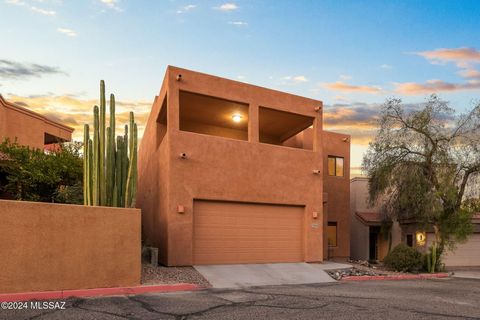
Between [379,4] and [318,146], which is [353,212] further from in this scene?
[379,4]

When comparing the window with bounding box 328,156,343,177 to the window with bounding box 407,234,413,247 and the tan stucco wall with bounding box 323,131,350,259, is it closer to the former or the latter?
the tan stucco wall with bounding box 323,131,350,259

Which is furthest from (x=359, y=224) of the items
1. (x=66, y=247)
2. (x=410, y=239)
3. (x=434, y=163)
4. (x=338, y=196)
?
(x=66, y=247)

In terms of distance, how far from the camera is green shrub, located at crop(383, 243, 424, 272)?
18.5m

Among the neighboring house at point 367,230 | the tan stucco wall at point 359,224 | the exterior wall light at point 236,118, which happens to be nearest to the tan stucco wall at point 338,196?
the neighboring house at point 367,230

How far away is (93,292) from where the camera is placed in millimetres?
10133

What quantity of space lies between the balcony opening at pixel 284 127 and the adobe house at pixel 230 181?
94 mm

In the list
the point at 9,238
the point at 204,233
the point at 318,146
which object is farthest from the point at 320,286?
the point at 9,238

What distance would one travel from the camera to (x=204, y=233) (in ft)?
51.2

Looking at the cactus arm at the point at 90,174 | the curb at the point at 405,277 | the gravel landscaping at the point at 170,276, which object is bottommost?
the curb at the point at 405,277

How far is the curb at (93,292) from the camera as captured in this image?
364 inches

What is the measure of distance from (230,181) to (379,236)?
16448 millimetres

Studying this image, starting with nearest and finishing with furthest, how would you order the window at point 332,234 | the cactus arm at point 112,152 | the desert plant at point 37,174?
the cactus arm at point 112,152, the desert plant at point 37,174, the window at point 332,234

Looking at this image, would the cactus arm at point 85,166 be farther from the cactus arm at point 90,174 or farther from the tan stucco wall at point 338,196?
the tan stucco wall at point 338,196

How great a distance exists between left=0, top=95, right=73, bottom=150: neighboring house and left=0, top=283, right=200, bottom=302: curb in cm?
2152
